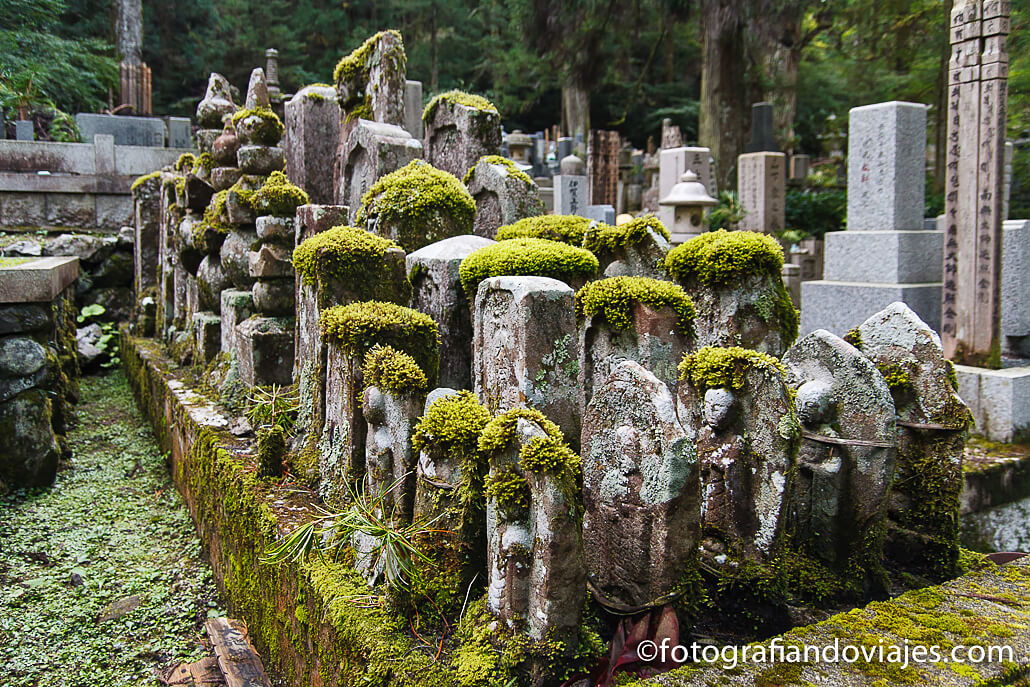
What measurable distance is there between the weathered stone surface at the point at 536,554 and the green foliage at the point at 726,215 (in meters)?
11.0

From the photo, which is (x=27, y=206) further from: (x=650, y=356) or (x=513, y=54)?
(x=513, y=54)

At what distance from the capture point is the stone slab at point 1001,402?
16.9ft

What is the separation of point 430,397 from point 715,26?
1368 centimetres

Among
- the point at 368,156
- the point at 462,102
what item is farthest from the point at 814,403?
the point at 462,102

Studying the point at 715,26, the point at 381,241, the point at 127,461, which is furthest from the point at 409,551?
the point at 715,26

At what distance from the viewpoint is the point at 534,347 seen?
296cm

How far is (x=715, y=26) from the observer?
47.6 ft

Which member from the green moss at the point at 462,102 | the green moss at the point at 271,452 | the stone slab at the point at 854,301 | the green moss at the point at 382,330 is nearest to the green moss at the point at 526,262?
the green moss at the point at 382,330

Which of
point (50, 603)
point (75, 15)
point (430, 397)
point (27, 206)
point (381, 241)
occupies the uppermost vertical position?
point (75, 15)

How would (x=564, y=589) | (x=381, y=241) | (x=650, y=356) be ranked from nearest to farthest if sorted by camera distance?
(x=564, y=589) < (x=650, y=356) < (x=381, y=241)

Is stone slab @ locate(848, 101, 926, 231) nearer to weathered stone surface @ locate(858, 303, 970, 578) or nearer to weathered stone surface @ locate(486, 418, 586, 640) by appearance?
weathered stone surface @ locate(858, 303, 970, 578)

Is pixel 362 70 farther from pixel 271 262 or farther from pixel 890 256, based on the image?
pixel 890 256

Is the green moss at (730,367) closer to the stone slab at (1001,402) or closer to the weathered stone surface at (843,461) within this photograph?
the weathered stone surface at (843,461)

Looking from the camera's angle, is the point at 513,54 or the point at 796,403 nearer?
the point at 796,403
